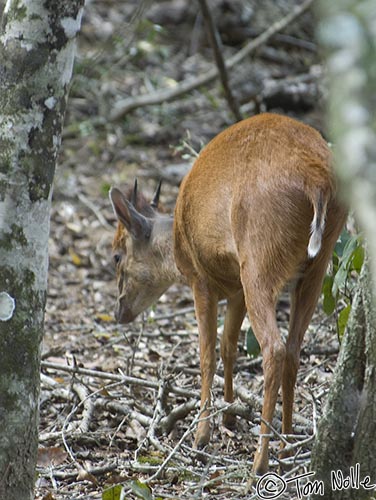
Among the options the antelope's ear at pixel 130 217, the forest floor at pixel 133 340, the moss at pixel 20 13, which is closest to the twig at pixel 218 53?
the forest floor at pixel 133 340

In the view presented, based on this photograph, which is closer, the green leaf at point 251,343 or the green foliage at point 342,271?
the green foliage at point 342,271

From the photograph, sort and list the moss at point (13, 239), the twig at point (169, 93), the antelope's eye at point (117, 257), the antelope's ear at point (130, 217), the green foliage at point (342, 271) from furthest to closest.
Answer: the twig at point (169, 93) < the antelope's eye at point (117, 257) < the antelope's ear at point (130, 217) < the green foliage at point (342, 271) < the moss at point (13, 239)

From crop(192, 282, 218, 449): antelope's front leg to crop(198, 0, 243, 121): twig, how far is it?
3.87 m

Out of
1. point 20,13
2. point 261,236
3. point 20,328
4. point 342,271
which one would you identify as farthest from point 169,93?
point 20,328

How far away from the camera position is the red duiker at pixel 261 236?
13.8 feet

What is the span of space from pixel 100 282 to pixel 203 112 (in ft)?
12.8

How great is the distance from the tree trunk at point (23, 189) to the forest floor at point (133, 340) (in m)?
0.57

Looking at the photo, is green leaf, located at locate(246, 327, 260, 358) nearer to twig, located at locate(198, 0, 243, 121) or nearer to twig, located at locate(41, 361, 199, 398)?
twig, located at locate(41, 361, 199, 398)

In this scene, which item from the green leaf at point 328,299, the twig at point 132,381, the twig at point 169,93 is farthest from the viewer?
the twig at point 169,93

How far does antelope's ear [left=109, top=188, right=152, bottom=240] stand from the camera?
579 centimetres

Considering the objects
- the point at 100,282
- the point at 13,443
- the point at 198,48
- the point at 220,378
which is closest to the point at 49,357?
the point at 220,378

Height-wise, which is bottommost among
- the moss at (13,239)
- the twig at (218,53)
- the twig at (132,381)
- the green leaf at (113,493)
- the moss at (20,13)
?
the green leaf at (113,493)

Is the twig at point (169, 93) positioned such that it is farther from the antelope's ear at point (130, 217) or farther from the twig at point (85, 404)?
the twig at point (85, 404)

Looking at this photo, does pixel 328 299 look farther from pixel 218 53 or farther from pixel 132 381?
pixel 218 53
